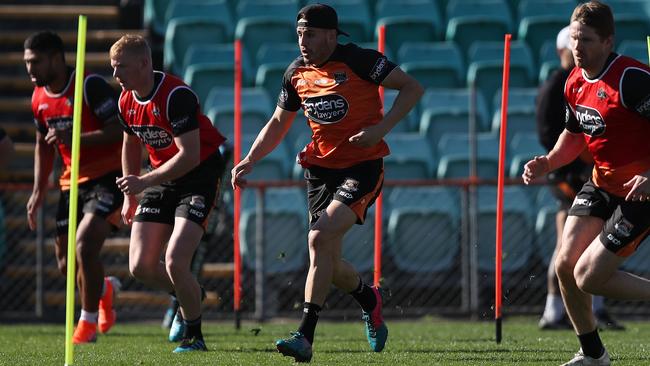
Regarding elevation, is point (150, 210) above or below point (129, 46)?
below

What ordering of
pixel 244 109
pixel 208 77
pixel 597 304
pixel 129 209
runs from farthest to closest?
pixel 208 77 < pixel 244 109 < pixel 597 304 < pixel 129 209

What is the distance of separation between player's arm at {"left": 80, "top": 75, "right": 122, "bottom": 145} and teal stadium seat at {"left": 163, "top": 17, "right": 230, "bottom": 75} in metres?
4.59

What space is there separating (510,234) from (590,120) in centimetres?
540

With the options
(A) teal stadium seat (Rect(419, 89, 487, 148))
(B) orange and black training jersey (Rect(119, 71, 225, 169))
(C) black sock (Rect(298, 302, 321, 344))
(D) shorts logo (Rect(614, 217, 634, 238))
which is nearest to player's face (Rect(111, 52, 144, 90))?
(B) orange and black training jersey (Rect(119, 71, 225, 169))

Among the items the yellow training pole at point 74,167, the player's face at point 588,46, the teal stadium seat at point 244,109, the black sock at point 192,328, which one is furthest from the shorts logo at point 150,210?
the teal stadium seat at point 244,109

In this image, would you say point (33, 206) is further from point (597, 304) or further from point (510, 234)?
point (510, 234)

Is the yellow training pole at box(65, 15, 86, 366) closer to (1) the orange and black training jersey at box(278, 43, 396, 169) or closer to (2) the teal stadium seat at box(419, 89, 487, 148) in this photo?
(1) the orange and black training jersey at box(278, 43, 396, 169)

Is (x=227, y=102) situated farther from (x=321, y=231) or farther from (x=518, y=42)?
(x=321, y=231)

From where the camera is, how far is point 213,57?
523 inches

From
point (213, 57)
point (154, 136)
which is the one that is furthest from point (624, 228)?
point (213, 57)

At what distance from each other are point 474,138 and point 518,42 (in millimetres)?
2759

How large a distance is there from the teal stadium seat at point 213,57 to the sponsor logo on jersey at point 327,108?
6185 mm

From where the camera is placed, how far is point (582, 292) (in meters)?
6.35

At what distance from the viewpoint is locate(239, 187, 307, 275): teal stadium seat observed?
11.4 metres
